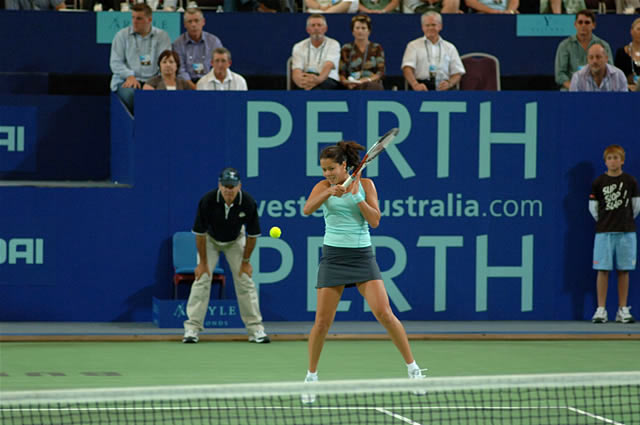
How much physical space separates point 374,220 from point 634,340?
16.0 feet

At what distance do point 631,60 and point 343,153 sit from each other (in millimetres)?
6899

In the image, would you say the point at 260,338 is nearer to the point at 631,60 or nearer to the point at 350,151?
the point at 350,151

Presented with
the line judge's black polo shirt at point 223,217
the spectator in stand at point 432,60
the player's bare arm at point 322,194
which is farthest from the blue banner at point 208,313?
the player's bare arm at point 322,194

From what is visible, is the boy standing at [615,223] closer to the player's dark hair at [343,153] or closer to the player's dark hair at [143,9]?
the player's dark hair at [343,153]

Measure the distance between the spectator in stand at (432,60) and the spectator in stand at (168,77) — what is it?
8.64 feet

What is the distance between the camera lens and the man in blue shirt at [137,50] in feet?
40.2

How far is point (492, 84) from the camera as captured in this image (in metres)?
12.8

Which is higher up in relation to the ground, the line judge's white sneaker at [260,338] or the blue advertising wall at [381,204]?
the blue advertising wall at [381,204]

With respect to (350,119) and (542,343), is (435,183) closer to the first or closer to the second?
(350,119)

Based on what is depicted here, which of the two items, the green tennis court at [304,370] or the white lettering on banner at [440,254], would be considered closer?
the green tennis court at [304,370]

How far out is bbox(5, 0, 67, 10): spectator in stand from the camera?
13.6 meters

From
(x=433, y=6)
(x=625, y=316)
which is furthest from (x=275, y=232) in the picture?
(x=433, y=6)

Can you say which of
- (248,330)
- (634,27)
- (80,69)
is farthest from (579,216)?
(80,69)

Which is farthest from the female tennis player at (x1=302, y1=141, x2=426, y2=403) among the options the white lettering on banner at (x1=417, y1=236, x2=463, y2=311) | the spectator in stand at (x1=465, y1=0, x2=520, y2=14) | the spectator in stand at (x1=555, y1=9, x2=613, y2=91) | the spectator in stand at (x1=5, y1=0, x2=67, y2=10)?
the spectator in stand at (x1=5, y1=0, x2=67, y2=10)
